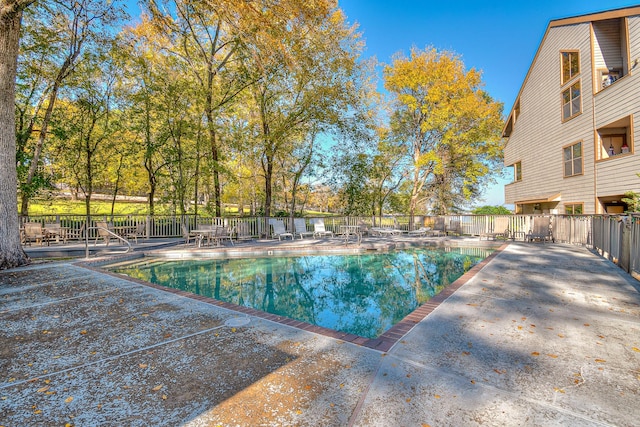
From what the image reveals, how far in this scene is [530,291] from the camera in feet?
14.1

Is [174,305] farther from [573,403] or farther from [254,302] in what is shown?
[573,403]

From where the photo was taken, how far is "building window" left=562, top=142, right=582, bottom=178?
11672 mm

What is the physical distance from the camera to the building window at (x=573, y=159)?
11672 mm

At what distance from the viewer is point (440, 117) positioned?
18.1 meters

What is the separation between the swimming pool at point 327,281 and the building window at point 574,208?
539 cm

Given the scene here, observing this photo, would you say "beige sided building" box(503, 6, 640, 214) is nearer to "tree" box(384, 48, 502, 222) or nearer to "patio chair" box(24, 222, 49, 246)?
"tree" box(384, 48, 502, 222)

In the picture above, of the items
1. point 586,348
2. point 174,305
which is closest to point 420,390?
point 586,348

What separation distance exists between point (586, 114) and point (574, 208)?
368 cm

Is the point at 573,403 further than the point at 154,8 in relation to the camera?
No

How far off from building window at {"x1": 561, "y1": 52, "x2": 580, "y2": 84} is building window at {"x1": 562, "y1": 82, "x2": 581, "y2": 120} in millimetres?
455

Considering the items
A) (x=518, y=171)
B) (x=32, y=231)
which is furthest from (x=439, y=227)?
(x=32, y=231)

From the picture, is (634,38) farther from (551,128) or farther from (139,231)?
(139,231)

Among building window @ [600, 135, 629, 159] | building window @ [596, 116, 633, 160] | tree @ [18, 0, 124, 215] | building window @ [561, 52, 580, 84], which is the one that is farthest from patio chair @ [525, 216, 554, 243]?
tree @ [18, 0, 124, 215]

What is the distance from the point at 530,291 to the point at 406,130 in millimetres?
17649
